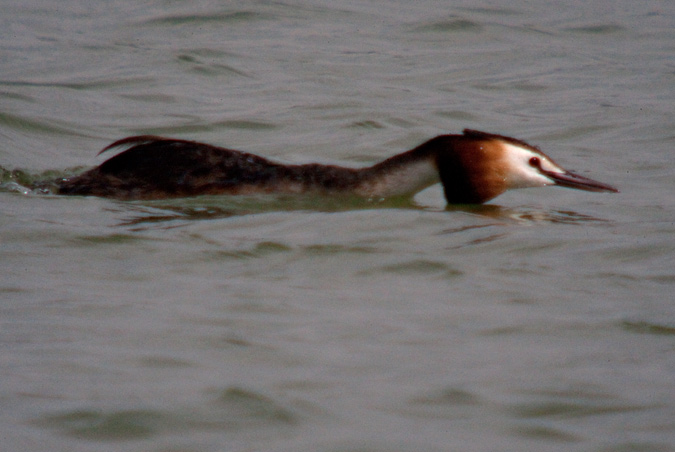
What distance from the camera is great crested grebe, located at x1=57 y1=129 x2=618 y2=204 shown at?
25.0 ft

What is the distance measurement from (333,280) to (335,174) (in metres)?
2.28

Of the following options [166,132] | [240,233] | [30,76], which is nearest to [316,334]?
[240,233]

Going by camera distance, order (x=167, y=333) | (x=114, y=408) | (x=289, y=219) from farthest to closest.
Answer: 1. (x=289, y=219)
2. (x=167, y=333)
3. (x=114, y=408)

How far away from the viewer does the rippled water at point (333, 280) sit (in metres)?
3.82

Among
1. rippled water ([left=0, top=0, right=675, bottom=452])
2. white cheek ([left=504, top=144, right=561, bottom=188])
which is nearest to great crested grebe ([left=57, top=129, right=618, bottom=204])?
white cheek ([left=504, top=144, right=561, bottom=188])

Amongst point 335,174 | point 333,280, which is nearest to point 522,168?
point 335,174

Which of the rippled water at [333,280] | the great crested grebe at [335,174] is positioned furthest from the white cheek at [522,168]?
the rippled water at [333,280]

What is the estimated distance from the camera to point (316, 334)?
15.5 ft

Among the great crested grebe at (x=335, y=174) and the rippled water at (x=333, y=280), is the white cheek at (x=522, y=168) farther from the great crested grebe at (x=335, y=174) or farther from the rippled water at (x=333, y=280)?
→ the rippled water at (x=333, y=280)

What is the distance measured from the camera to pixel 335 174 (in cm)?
780

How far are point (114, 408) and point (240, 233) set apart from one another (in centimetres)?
293

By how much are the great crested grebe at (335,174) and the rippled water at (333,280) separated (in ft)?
0.49

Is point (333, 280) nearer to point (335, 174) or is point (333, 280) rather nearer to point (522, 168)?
point (335, 174)

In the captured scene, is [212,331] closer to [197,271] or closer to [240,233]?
[197,271]
